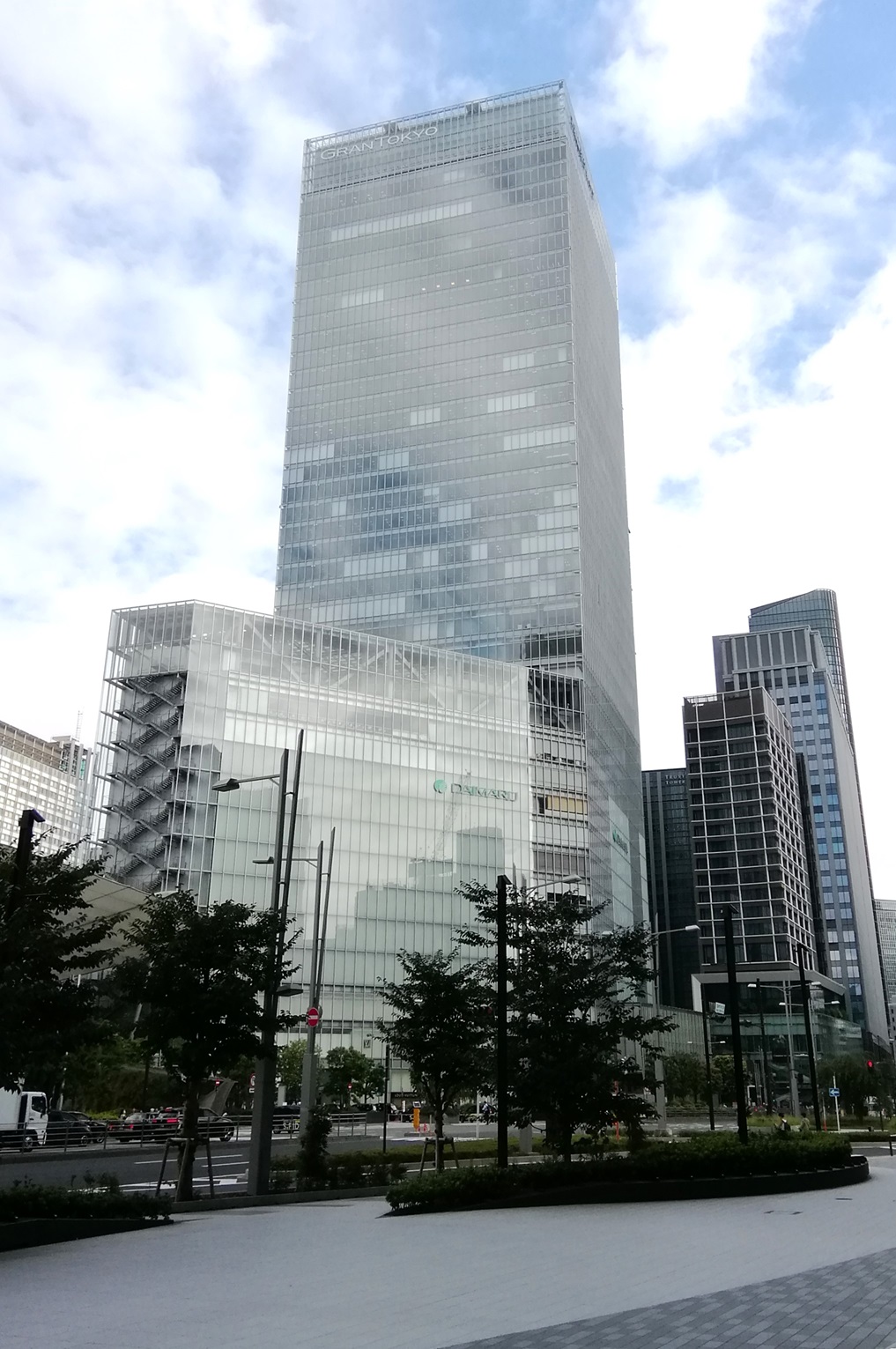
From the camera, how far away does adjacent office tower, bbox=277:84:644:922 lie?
5162 inches

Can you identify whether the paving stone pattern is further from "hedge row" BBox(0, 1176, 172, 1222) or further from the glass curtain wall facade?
the glass curtain wall facade

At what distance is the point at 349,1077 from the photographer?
85.1 m

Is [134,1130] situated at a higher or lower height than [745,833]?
lower

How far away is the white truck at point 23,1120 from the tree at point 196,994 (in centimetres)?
1931

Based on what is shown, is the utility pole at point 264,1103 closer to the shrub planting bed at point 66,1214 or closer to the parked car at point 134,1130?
the shrub planting bed at point 66,1214

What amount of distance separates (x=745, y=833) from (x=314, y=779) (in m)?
96.3

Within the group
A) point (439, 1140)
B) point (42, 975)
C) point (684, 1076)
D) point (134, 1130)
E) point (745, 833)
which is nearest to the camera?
point (42, 975)

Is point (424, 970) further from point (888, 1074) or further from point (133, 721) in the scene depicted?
point (888, 1074)

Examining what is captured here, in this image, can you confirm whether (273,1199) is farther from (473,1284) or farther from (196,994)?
(473,1284)

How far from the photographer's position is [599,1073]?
27266 millimetres

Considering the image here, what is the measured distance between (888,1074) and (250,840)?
60954 millimetres

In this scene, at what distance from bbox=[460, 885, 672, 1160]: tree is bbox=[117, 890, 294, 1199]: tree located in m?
6.86

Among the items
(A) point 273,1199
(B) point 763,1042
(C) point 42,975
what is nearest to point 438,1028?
(A) point 273,1199

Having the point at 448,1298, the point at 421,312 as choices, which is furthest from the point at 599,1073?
the point at 421,312
